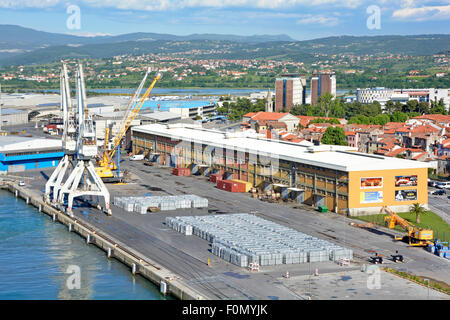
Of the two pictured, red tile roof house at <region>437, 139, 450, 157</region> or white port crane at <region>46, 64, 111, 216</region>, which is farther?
red tile roof house at <region>437, 139, 450, 157</region>

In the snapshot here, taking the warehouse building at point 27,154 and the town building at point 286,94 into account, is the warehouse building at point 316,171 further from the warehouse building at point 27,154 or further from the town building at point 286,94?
the town building at point 286,94

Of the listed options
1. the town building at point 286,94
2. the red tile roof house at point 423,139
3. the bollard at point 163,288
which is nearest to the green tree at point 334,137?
the red tile roof house at point 423,139

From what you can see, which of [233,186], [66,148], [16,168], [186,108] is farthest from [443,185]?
[186,108]

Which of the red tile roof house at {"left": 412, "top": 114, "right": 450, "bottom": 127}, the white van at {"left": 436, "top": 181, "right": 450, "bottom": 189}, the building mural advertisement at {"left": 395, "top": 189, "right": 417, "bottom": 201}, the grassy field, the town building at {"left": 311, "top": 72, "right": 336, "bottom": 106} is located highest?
the town building at {"left": 311, "top": 72, "right": 336, "bottom": 106}

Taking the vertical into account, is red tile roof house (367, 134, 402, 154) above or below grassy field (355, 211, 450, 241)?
above

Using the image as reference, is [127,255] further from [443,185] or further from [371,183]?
[443,185]

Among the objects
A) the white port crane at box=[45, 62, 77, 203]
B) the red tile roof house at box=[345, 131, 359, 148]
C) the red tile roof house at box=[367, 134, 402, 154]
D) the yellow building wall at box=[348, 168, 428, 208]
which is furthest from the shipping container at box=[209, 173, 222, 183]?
the red tile roof house at box=[345, 131, 359, 148]

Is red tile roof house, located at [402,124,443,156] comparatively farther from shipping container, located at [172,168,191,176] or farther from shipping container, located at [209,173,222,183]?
shipping container, located at [172,168,191,176]
